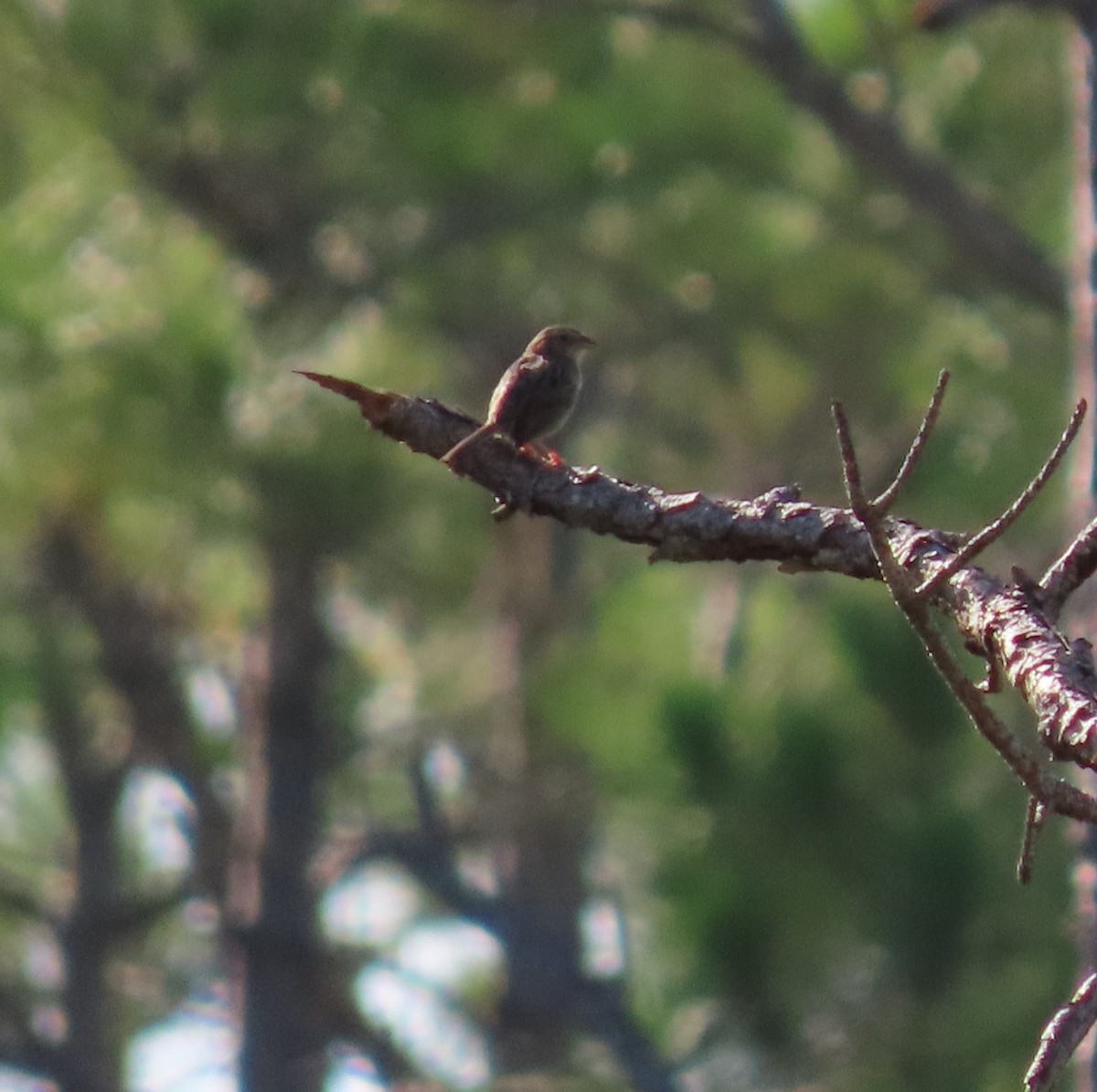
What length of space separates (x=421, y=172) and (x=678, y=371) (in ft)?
8.92

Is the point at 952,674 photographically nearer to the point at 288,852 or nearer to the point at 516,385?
the point at 516,385

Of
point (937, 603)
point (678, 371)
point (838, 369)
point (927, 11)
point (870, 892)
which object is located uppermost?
point (678, 371)

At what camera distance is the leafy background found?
6.97m

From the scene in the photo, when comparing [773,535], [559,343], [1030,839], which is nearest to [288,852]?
[559,343]

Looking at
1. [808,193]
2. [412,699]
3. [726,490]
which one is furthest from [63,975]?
[808,193]

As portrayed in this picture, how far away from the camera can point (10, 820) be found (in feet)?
44.9

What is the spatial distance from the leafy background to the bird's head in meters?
1.95

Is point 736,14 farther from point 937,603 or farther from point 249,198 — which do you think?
point 937,603

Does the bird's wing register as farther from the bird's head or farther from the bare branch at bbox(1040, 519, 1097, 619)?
the bare branch at bbox(1040, 519, 1097, 619)

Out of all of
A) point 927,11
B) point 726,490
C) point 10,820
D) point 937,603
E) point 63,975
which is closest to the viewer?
point 937,603

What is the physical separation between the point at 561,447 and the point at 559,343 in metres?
6.40

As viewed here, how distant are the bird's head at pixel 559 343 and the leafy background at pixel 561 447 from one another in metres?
1.95

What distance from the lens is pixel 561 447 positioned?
38.3 ft

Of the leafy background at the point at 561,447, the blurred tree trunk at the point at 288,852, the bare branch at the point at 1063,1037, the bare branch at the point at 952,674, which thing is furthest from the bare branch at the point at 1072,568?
the blurred tree trunk at the point at 288,852
